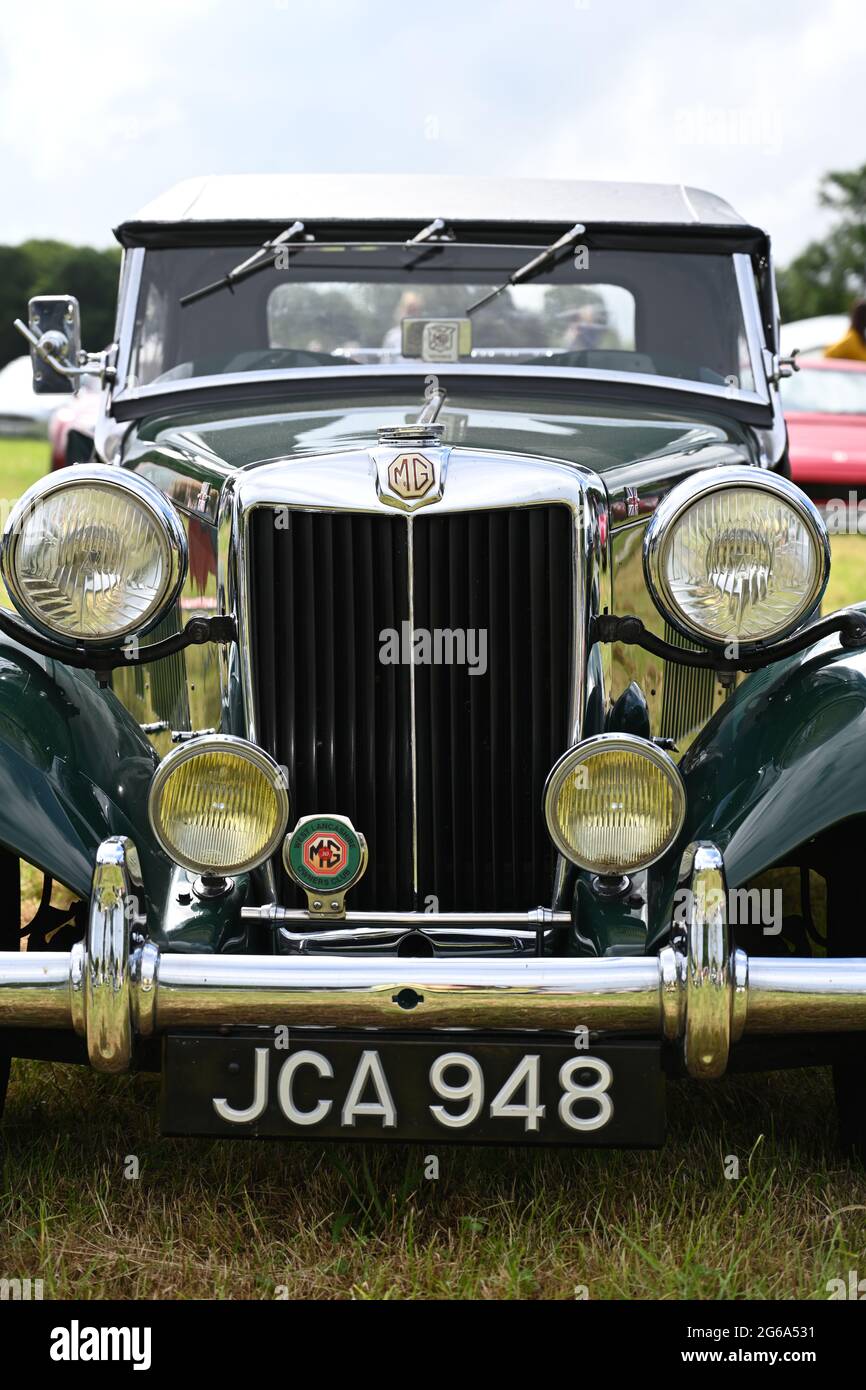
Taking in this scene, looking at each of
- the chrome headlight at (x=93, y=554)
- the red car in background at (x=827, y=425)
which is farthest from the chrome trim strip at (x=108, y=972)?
the red car in background at (x=827, y=425)

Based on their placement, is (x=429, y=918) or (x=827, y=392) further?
(x=827, y=392)

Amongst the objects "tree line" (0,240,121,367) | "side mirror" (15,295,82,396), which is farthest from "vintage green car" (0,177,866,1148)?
"tree line" (0,240,121,367)

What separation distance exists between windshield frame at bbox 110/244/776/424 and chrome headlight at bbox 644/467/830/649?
2.92 ft

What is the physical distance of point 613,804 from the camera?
225 cm

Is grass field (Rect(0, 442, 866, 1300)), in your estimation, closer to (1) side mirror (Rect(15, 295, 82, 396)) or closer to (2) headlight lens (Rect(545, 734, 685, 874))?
(2) headlight lens (Rect(545, 734, 685, 874))

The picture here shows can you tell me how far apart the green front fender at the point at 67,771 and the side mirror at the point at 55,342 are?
47.1 inches

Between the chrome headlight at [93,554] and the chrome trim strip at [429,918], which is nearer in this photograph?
the chrome headlight at [93,554]

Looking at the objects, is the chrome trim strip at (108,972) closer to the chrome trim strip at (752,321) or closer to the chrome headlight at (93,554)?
the chrome headlight at (93,554)

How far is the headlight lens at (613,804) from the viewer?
87.8 inches

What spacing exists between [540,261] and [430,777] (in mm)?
1452

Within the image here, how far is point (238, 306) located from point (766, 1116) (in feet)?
7.12

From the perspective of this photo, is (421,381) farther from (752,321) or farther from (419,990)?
(419,990)

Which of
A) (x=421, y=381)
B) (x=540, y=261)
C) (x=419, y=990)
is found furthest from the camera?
(x=540, y=261)

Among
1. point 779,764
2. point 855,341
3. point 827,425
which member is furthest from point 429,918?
point 855,341
